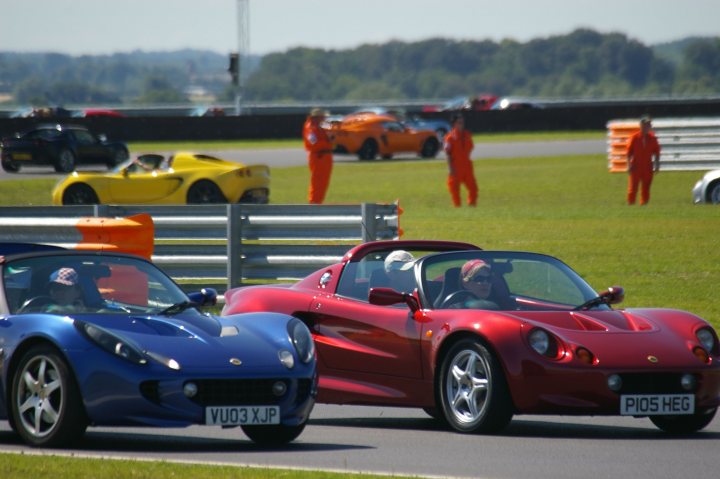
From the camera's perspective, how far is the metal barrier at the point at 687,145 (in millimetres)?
34344

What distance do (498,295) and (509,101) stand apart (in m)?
70.5

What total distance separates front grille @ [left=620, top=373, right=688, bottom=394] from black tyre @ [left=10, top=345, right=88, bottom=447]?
3.06 metres

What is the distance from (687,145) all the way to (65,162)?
15737mm

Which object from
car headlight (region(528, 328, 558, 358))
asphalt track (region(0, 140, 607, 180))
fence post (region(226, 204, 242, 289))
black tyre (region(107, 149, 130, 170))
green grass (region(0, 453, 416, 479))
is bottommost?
asphalt track (region(0, 140, 607, 180))

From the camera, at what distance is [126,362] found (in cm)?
758

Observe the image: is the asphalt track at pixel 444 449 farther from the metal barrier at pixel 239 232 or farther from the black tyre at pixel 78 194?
the black tyre at pixel 78 194

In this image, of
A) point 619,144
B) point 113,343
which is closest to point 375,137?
point 619,144

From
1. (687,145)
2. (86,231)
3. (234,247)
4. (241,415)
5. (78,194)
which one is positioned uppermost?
(241,415)

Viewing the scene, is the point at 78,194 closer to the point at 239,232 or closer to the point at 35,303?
the point at 239,232

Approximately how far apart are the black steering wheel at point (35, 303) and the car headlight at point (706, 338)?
387 centimetres

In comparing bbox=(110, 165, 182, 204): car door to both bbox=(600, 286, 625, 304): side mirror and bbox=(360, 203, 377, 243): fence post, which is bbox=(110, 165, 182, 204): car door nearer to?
bbox=(360, 203, 377, 243): fence post

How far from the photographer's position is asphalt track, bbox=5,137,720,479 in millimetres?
7195

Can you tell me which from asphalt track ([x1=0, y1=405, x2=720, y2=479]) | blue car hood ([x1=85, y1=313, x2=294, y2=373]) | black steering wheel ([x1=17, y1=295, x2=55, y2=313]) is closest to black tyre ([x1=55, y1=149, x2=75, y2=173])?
asphalt track ([x1=0, y1=405, x2=720, y2=479])

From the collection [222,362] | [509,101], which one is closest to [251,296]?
[222,362]
